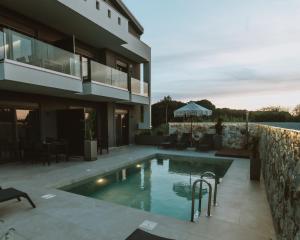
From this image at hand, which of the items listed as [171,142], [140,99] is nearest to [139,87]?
[140,99]

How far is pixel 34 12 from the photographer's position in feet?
26.9

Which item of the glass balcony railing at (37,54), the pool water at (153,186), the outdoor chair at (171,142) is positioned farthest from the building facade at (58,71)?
the outdoor chair at (171,142)

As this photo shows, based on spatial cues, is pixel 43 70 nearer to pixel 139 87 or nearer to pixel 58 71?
pixel 58 71

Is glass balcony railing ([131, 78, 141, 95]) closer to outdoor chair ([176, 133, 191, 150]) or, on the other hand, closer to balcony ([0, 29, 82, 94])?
outdoor chair ([176, 133, 191, 150])

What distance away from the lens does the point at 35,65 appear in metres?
7.08

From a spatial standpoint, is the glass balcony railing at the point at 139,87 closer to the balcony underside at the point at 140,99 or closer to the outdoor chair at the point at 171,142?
the balcony underside at the point at 140,99

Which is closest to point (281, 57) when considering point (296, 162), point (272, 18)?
point (272, 18)

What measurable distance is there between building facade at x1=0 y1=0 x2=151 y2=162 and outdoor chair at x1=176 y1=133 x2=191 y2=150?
4203 millimetres

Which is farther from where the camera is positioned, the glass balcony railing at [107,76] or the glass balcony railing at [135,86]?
the glass balcony railing at [135,86]

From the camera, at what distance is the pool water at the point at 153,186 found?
5.21 m

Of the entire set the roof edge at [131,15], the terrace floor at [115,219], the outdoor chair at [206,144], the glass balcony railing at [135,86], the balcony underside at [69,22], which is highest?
the roof edge at [131,15]

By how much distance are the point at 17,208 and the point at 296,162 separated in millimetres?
5043

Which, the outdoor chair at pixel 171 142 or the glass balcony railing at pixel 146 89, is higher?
the glass balcony railing at pixel 146 89

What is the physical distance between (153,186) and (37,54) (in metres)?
6.20
